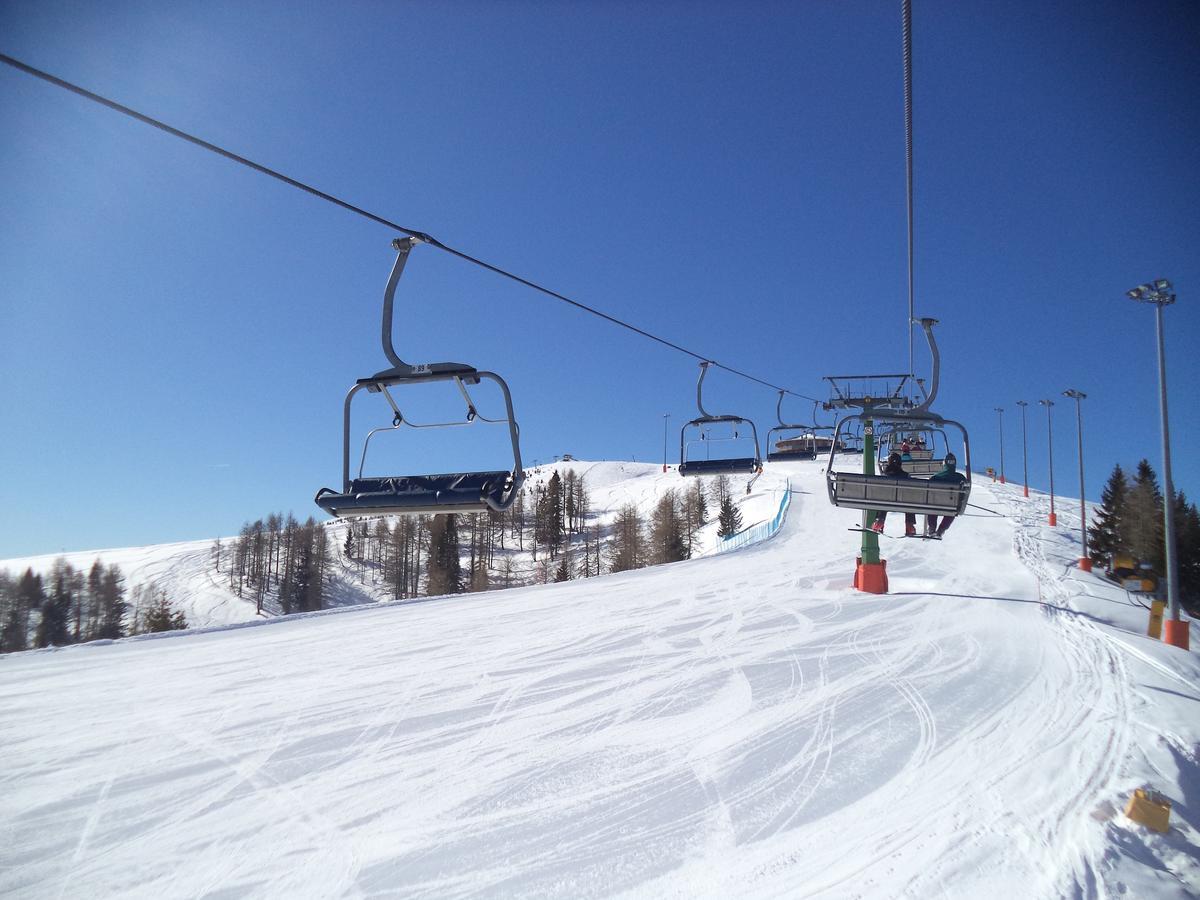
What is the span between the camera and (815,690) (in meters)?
8.59

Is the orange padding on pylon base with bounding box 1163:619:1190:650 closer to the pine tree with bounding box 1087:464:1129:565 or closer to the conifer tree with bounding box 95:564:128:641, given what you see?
the pine tree with bounding box 1087:464:1129:565

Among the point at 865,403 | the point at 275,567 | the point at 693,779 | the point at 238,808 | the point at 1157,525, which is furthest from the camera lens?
the point at 275,567

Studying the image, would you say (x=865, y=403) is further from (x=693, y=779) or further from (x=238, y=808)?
(x=238, y=808)

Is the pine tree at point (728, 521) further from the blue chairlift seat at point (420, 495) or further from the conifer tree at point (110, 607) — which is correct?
the conifer tree at point (110, 607)

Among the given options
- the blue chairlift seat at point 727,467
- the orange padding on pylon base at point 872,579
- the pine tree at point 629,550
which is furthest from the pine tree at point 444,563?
the blue chairlift seat at point 727,467

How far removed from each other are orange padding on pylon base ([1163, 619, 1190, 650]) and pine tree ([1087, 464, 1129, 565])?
2351 cm

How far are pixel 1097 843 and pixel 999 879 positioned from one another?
44.7 inches

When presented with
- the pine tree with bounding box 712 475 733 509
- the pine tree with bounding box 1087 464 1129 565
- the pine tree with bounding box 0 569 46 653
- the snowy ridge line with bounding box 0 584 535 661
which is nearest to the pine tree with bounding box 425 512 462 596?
the pine tree with bounding box 0 569 46 653

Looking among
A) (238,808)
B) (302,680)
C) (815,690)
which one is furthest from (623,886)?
(302,680)

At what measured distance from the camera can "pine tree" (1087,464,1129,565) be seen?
35.0 m

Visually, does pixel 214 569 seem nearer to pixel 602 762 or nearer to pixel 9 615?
pixel 9 615

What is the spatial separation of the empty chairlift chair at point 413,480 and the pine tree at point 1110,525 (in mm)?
38576

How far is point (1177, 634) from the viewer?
12805 millimetres

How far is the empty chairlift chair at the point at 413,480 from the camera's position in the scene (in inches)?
182
